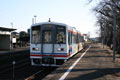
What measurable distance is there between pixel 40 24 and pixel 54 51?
6.76 ft

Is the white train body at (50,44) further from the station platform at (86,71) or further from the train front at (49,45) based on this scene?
the station platform at (86,71)

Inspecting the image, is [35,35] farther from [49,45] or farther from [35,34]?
[49,45]

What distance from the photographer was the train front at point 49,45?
50.4 ft

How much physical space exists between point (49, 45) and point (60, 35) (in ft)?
3.22

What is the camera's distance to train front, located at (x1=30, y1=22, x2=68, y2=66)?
50.4 feet

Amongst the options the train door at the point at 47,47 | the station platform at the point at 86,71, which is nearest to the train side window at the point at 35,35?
the train door at the point at 47,47

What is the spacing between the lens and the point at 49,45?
15.5m

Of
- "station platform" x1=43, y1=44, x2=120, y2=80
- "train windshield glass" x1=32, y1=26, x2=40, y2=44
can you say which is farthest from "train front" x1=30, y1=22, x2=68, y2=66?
"station platform" x1=43, y1=44, x2=120, y2=80

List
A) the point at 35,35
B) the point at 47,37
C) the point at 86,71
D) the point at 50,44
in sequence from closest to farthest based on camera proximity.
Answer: the point at 86,71 < the point at 50,44 < the point at 47,37 < the point at 35,35

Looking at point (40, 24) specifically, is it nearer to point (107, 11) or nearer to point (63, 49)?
point (63, 49)

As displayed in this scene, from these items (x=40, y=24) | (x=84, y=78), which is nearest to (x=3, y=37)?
(x=40, y=24)

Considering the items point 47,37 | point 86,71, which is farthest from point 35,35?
point 86,71

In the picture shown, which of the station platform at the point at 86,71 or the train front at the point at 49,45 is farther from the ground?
the train front at the point at 49,45

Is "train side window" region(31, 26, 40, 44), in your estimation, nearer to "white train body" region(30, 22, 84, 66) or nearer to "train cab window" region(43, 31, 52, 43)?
"white train body" region(30, 22, 84, 66)
